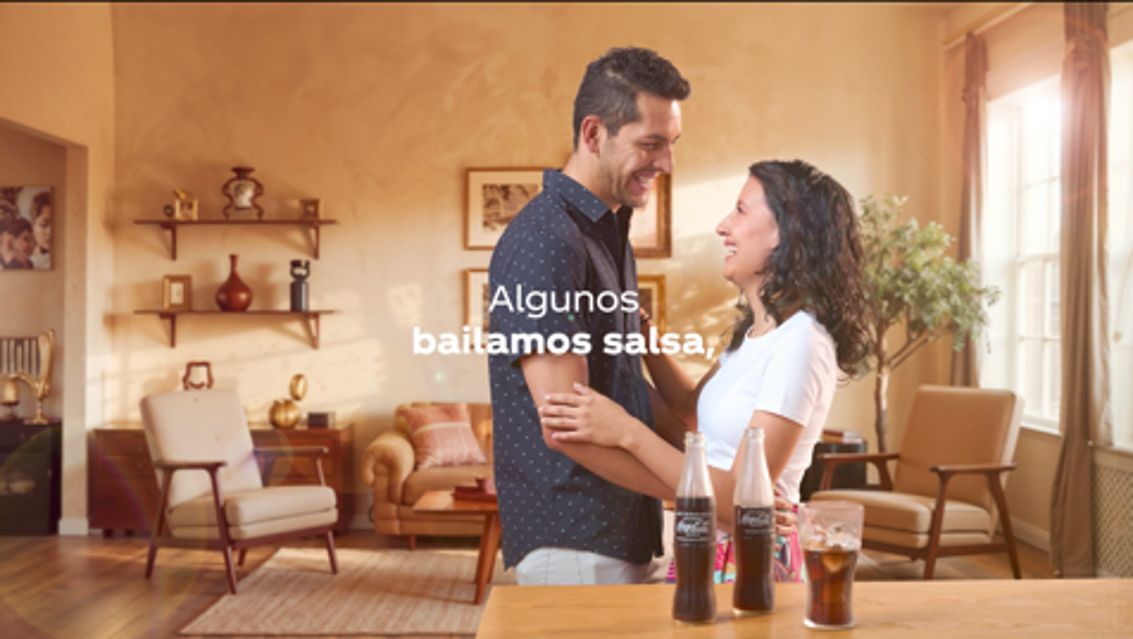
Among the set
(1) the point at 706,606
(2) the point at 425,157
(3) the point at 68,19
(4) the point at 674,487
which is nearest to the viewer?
(1) the point at 706,606

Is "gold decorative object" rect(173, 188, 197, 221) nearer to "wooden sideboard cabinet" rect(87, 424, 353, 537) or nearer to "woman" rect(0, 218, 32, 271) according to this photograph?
"woman" rect(0, 218, 32, 271)

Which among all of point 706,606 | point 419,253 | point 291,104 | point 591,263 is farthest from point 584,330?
point 291,104

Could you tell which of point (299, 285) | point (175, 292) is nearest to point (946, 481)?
point (299, 285)

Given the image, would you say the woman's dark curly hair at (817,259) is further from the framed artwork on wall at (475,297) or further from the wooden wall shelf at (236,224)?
the wooden wall shelf at (236,224)

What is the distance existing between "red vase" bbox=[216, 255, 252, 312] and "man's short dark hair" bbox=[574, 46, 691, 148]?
4.76 m

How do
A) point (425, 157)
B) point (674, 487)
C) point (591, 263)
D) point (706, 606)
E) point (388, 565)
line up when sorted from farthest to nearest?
1. point (425, 157)
2. point (388, 565)
3. point (591, 263)
4. point (674, 487)
5. point (706, 606)

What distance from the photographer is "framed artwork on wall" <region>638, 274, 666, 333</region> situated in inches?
236

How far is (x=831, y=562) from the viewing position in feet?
3.70

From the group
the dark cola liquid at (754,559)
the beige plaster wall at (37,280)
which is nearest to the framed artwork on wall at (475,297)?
the beige plaster wall at (37,280)

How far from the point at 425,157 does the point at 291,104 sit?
0.98 metres

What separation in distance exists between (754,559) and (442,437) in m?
4.46

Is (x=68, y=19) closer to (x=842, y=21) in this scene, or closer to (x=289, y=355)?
(x=289, y=355)

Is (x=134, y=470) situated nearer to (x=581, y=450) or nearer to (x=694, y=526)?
(x=581, y=450)

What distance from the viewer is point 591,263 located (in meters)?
1.52
